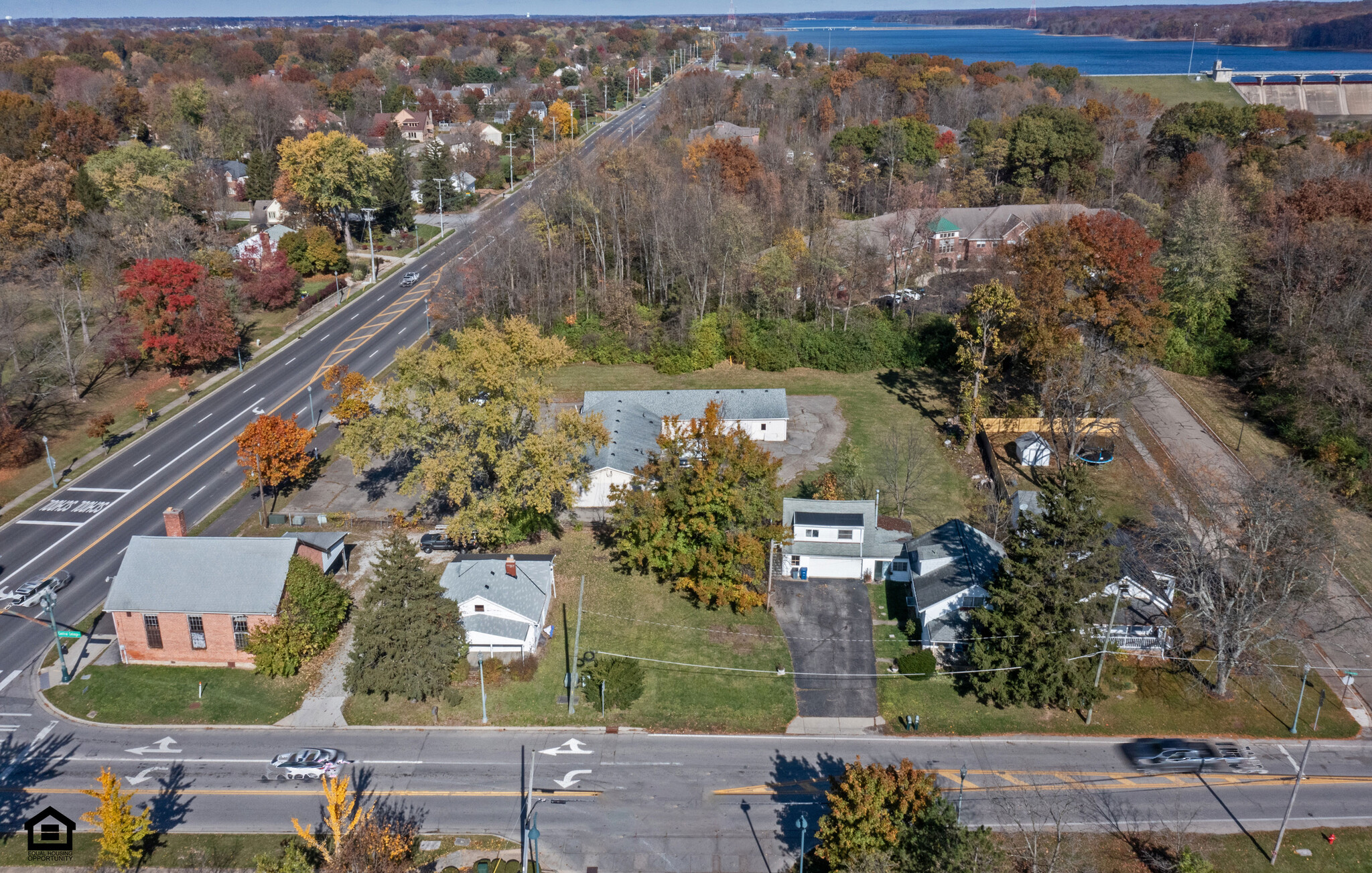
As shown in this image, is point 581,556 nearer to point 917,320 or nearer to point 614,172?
point 917,320

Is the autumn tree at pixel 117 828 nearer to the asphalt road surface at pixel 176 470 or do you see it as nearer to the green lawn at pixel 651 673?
the green lawn at pixel 651 673

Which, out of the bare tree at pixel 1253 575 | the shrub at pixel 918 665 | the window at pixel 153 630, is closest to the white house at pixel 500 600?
the window at pixel 153 630

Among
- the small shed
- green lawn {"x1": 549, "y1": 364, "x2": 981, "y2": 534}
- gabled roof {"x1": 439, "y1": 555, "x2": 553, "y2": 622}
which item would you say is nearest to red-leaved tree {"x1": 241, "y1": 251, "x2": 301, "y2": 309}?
green lawn {"x1": 549, "y1": 364, "x2": 981, "y2": 534}

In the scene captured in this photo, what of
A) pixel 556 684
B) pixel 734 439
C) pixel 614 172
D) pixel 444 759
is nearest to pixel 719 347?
pixel 614 172

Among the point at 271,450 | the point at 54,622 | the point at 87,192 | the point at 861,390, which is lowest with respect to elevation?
the point at 54,622

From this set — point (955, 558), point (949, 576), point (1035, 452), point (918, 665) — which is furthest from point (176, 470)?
point (1035, 452)

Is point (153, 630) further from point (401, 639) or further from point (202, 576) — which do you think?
point (401, 639)
